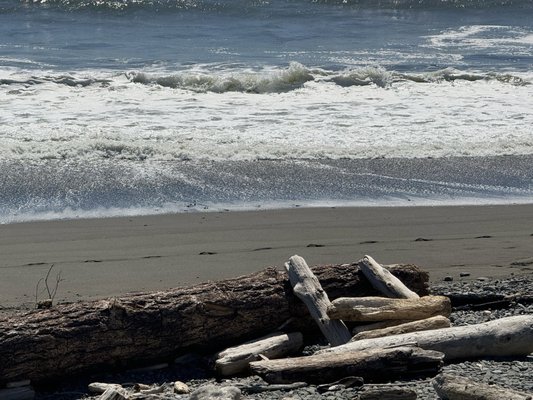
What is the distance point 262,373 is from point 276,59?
14.7 meters

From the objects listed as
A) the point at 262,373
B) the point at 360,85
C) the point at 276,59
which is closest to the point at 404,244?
the point at 262,373

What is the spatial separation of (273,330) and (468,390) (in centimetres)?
171

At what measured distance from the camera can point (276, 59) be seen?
1939 cm

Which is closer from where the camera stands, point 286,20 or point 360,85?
point 360,85

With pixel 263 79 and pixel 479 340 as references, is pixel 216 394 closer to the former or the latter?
pixel 479 340

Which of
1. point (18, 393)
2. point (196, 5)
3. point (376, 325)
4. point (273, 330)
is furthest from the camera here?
point (196, 5)

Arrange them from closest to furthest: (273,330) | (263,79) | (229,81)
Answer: (273,330) < (229,81) < (263,79)

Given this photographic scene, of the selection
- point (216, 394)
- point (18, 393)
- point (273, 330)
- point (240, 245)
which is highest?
point (216, 394)

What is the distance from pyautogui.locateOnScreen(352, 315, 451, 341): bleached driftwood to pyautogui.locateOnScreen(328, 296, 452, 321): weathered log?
0.12 metres

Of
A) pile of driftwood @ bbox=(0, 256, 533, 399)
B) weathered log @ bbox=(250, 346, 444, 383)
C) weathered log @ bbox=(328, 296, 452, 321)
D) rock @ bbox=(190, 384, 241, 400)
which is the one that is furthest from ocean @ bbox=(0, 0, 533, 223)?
rock @ bbox=(190, 384, 241, 400)

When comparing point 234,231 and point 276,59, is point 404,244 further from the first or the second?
point 276,59

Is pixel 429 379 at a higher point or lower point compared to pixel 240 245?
higher

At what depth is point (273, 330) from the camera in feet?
19.4

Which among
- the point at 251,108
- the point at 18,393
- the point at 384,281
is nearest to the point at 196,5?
the point at 251,108
